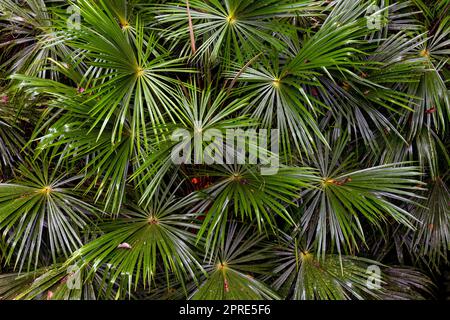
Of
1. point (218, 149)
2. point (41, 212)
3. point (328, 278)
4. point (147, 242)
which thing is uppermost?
point (218, 149)

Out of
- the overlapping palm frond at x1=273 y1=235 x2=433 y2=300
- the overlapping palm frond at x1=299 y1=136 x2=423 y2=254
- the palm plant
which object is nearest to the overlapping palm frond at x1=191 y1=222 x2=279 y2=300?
the palm plant

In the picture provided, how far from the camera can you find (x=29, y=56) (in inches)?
86.4

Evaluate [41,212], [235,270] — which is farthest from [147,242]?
[41,212]

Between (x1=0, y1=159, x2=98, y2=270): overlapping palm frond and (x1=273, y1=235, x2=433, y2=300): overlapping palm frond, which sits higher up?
(x1=0, y1=159, x2=98, y2=270): overlapping palm frond

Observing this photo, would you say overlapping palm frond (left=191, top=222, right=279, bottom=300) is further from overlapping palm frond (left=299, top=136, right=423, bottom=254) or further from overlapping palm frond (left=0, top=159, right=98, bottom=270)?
overlapping palm frond (left=0, top=159, right=98, bottom=270)

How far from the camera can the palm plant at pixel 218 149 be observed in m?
1.76

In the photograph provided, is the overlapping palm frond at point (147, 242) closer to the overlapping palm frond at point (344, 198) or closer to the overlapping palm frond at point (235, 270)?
the overlapping palm frond at point (235, 270)

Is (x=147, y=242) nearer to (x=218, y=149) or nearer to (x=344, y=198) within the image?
(x=218, y=149)

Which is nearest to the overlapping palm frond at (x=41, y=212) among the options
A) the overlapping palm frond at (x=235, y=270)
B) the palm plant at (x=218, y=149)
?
the palm plant at (x=218, y=149)

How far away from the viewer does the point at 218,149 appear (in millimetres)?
1758

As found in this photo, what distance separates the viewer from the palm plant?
5.77 feet

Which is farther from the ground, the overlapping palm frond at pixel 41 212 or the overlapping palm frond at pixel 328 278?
the overlapping palm frond at pixel 41 212

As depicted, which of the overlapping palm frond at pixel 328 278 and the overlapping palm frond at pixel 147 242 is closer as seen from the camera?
the overlapping palm frond at pixel 147 242
